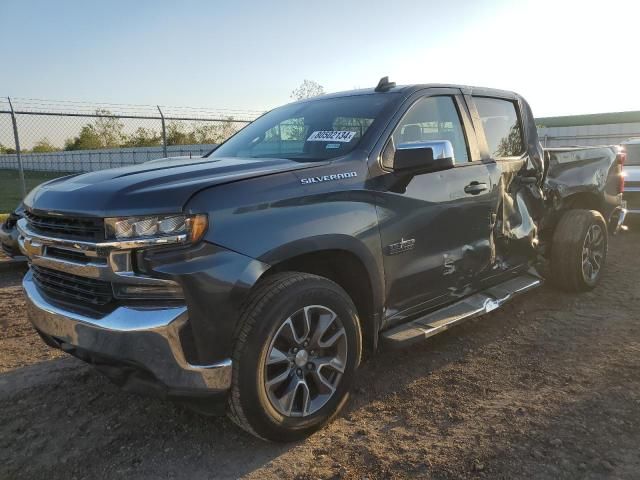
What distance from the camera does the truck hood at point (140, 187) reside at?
2480mm

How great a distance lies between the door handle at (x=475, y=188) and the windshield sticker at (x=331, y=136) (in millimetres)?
980

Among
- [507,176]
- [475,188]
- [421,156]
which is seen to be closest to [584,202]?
[507,176]

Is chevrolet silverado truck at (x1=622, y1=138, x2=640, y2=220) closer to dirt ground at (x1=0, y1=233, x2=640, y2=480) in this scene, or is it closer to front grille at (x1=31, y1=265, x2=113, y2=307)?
dirt ground at (x1=0, y1=233, x2=640, y2=480)

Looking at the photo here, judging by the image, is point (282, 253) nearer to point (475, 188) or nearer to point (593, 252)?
point (475, 188)

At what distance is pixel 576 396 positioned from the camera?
3338mm

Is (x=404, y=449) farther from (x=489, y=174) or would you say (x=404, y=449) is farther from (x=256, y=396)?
(x=489, y=174)

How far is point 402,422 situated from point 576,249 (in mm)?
3055

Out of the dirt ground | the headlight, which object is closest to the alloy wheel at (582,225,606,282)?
the dirt ground

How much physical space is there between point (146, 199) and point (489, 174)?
105 inches

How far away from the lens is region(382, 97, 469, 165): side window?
364cm

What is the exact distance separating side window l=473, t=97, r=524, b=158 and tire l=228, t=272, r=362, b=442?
87.5 inches

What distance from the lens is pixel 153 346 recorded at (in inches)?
95.0

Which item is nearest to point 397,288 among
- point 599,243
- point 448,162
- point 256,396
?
point 448,162

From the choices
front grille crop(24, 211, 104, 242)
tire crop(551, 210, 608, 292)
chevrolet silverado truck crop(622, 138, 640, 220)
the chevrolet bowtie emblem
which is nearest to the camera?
front grille crop(24, 211, 104, 242)
